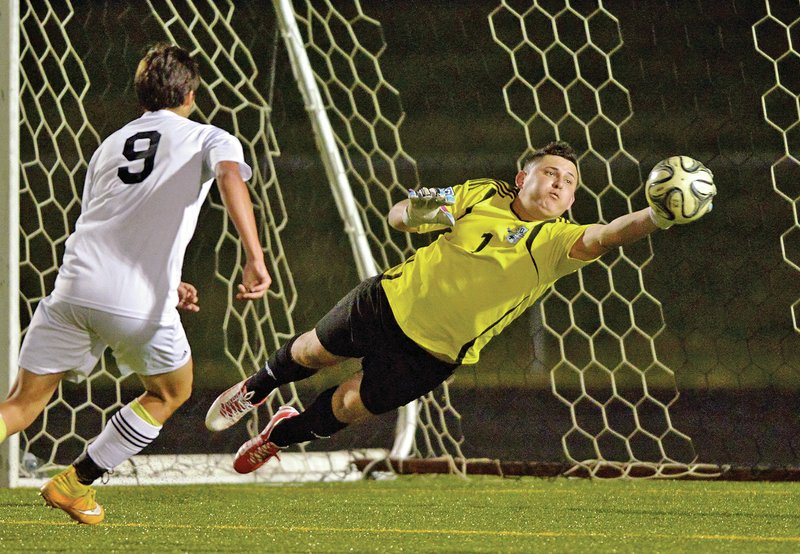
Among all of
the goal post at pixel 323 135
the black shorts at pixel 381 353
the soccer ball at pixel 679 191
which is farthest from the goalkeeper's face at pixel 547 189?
the goal post at pixel 323 135

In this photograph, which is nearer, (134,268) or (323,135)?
(134,268)

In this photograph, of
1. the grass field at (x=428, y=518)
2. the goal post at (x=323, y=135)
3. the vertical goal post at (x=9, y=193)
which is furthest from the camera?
the goal post at (x=323, y=135)

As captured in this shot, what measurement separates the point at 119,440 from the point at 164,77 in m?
1.03

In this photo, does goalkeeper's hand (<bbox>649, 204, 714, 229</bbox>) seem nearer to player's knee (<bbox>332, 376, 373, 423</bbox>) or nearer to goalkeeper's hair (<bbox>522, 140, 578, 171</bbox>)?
goalkeeper's hair (<bbox>522, 140, 578, 171</bbox>)

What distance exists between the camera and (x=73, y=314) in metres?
3.27

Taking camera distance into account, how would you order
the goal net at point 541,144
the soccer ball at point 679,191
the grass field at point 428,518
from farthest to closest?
the goal net at point 541,144, the soccer ball at point 679,191, the grass field at point 428,518

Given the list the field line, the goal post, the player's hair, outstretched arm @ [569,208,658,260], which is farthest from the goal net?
the player's hair

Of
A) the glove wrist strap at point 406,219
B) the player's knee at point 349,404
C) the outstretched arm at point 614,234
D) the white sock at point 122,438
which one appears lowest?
the player's knee at point 349,404

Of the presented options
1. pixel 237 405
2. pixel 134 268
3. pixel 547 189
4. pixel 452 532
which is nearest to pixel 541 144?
pixel 547 189

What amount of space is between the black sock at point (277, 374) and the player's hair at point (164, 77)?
43.7 inches

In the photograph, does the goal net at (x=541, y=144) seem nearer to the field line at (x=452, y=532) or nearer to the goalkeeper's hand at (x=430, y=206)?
the goalkeeper's hand at (x=430, y=206)

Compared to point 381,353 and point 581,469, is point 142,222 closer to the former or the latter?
point 381,353

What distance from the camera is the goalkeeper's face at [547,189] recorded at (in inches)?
161

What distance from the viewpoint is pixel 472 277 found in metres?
4.02
